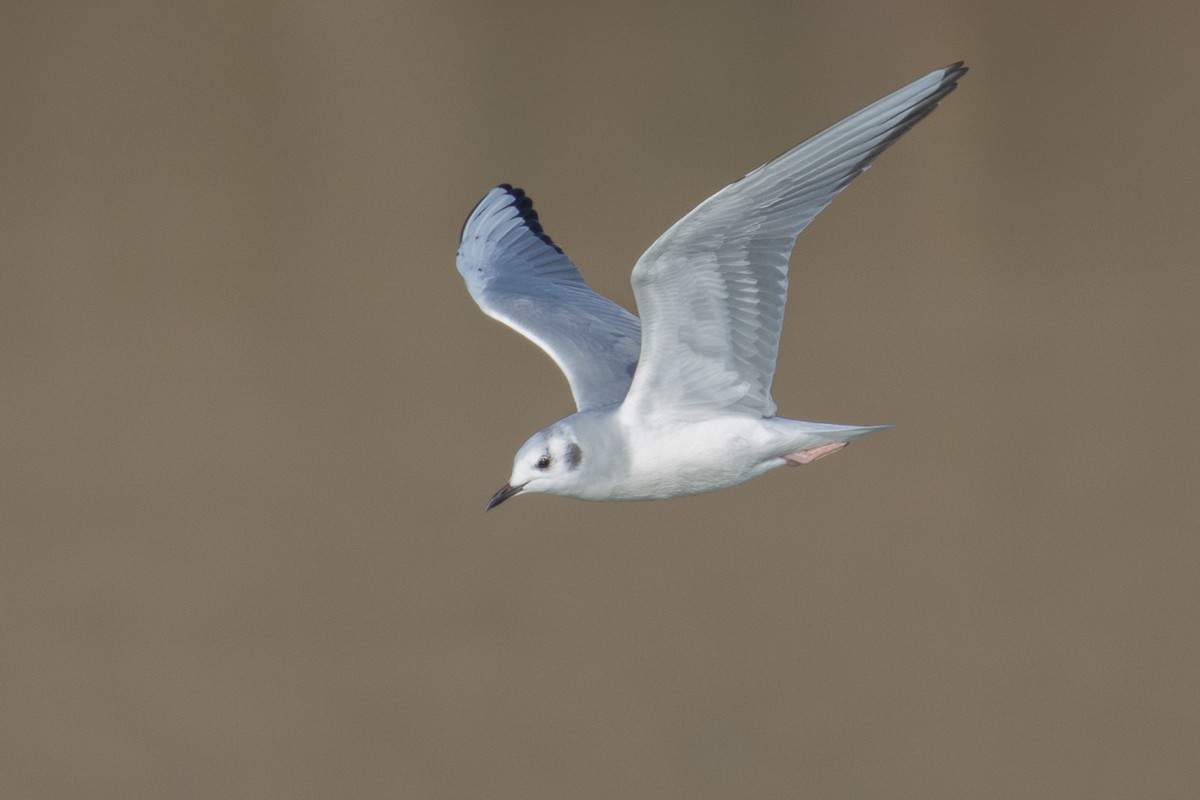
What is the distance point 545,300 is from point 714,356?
893 millimetres

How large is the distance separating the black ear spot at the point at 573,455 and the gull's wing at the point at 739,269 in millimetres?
126

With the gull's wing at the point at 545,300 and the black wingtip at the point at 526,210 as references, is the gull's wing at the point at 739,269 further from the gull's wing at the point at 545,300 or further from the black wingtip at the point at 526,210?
the black wingtip at the point at 526,210

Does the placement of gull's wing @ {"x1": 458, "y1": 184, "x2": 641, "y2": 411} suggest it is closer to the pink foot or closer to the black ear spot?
the black ear spot

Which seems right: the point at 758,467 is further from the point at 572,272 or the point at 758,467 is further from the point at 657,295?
the point at 572,272

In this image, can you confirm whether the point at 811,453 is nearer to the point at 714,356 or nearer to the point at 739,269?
the point at 714,356

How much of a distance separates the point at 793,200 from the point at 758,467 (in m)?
0.55

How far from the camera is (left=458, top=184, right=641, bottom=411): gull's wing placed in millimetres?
3535

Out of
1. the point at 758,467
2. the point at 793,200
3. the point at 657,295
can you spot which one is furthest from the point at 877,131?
the point at 758,467

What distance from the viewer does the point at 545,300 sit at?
3883mm

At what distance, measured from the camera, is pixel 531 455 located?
308cm

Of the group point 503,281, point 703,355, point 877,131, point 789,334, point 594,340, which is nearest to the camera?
point 877,131

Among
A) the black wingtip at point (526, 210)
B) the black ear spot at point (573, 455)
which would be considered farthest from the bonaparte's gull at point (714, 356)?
the black wingtip at point (526, 210)

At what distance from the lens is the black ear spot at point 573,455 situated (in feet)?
10.1

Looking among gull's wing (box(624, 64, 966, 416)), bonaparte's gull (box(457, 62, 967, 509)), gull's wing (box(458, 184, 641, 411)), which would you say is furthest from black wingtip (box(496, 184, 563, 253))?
gull's wing (box(624, 64, 966, 416))
